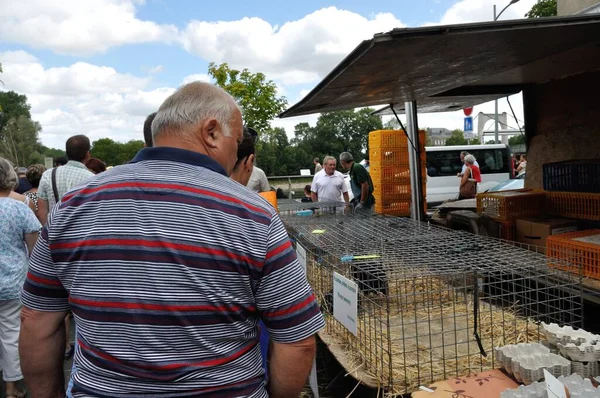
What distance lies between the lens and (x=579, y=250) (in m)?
3.62

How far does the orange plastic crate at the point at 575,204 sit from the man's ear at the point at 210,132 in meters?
4.22

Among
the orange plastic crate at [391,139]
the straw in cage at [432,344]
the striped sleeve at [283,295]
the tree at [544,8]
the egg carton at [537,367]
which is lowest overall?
the straw in cage at [432,344]

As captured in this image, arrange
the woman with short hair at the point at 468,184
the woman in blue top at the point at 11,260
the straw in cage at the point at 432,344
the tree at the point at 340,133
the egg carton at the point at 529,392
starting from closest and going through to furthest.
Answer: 1. the egg carton at the point at 529,392
2. the straw in cage at the point at 432,344
3. the woman in blue top at the point at 11,260
4. the woman with short hair at the point at 468,184
5. the tree at the point at 340,133

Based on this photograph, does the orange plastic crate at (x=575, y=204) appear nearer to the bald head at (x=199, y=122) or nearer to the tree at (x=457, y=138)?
the bald head at (x=199, y=122)

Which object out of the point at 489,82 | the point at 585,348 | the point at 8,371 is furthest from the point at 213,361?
the point at 489,82

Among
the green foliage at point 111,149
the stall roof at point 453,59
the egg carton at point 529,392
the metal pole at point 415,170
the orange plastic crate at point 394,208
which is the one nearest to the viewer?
the egg carton at point 529,392

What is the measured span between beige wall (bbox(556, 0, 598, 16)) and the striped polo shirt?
261 inches

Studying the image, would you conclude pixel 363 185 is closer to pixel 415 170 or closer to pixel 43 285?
pixel 415 170

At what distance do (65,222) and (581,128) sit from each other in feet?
20.0

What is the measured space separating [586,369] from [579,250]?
159 cm

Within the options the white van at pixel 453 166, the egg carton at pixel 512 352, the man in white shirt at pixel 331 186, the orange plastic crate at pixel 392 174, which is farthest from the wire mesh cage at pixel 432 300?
the white van at pixel 453 166

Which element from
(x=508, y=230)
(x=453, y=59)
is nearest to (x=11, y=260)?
(x=453, y=59)

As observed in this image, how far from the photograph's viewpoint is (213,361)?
130 cm

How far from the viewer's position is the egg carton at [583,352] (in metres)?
2.28
